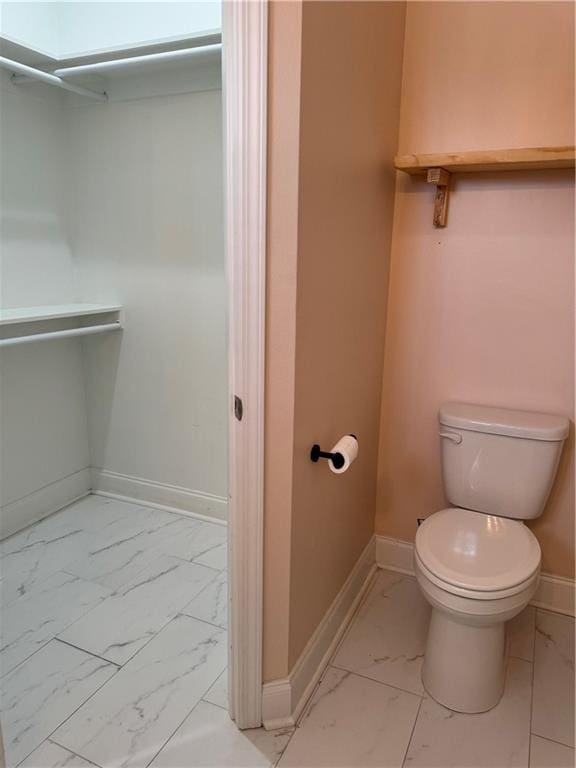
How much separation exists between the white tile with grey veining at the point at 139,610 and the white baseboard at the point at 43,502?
0.69 metres

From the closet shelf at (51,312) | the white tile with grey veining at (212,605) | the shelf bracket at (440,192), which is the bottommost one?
the white tile with grey veining at (212,605)

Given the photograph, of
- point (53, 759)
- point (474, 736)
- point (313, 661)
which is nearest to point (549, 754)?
point (474, 736)

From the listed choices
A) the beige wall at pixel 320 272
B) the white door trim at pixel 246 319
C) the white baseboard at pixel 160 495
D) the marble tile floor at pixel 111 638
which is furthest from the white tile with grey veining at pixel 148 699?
the white baseboard at pixel 160 495

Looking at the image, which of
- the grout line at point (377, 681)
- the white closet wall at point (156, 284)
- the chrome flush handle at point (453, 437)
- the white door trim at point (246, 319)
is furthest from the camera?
the white closet wall at point (156, 284)

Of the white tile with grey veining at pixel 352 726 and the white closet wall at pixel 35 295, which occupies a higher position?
the white closet wall at pixel 35 295

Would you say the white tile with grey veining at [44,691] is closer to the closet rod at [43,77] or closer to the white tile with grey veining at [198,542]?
the white tile with grey veining at [198,542]

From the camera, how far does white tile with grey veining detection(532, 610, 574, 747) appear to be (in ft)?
5.02

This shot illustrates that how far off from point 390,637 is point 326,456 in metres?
0.87

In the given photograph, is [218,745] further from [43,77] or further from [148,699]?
[43,77]

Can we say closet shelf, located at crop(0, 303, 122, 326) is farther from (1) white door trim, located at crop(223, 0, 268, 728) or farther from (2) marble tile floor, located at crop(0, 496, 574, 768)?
(1) white door trim, located at crop(223, 0, 268, 728)

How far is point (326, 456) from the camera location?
1.41 meters

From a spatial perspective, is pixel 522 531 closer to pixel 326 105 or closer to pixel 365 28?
pixel 326 105

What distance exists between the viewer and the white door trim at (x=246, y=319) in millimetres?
1095

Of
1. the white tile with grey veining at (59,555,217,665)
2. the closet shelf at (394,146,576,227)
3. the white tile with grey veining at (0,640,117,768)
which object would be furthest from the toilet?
the white tile with grey veining at (0,640,117,768)
